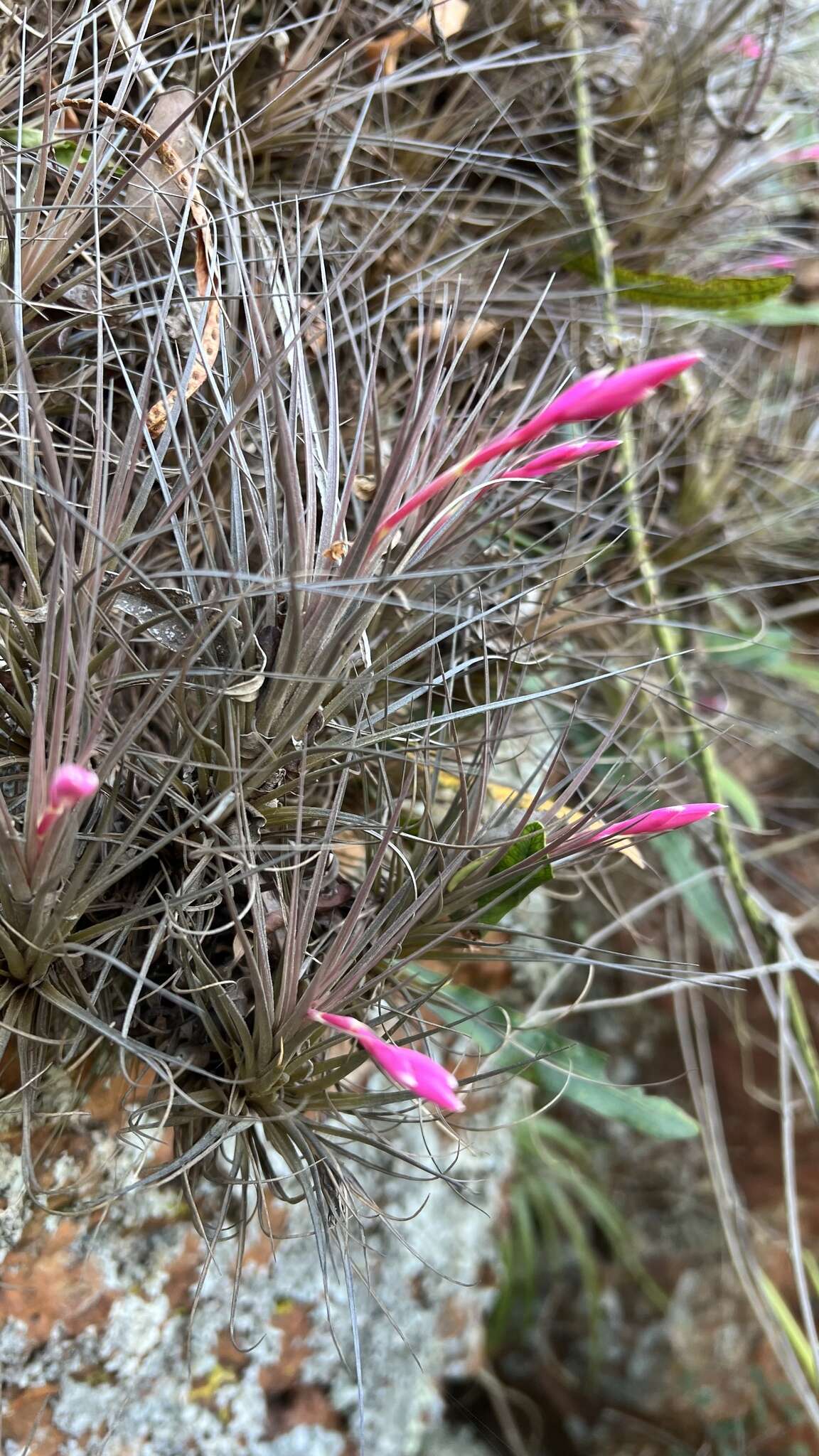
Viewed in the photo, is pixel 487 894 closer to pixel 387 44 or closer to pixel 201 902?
pixel 201 902

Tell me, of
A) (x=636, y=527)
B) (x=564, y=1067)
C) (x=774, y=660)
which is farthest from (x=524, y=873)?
(x=774, y=660)

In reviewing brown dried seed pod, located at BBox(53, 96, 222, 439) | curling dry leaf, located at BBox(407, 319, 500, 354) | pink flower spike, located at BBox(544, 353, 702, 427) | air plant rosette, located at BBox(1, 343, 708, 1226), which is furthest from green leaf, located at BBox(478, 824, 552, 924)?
curling dry leaf, located at BBox(407, 319, 500, 354)

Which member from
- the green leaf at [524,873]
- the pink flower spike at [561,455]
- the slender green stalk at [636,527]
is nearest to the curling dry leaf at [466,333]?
the slender green stalk at [636,527]

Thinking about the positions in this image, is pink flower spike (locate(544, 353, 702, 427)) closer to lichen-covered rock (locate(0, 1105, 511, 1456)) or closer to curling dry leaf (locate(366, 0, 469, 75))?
lichen-covered rock (locate(0, 1105, 511, 1456))

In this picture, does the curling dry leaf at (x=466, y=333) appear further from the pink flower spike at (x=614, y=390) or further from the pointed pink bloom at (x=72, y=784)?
the pointed pink bloom at (x=72, y=784)

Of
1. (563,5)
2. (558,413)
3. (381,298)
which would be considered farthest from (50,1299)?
(563,5)

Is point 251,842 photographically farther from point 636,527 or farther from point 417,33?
point 417,33
